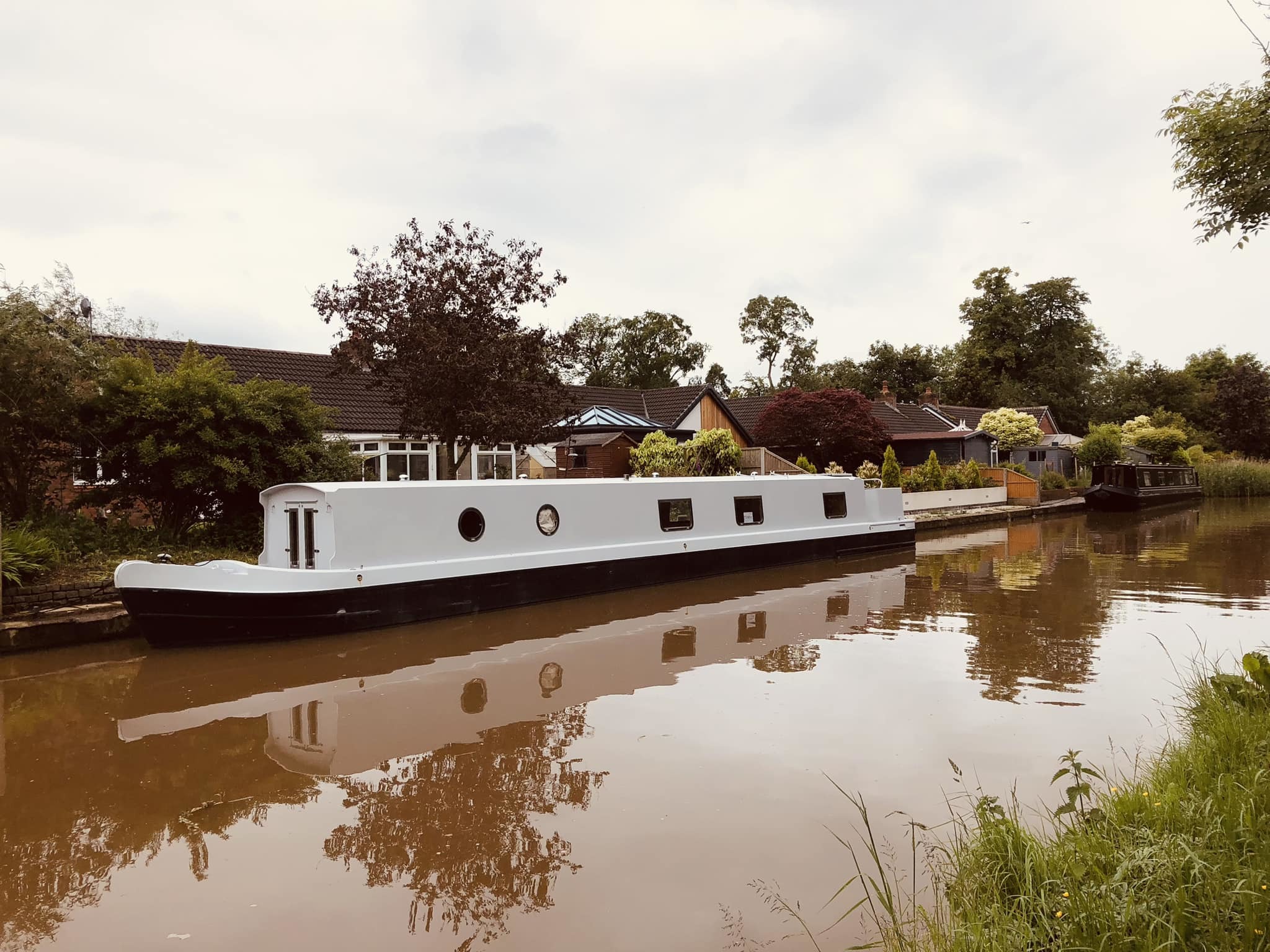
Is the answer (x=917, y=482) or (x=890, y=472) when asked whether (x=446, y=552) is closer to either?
(x=890, y=472)

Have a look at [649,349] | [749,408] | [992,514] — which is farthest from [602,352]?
[992,514]

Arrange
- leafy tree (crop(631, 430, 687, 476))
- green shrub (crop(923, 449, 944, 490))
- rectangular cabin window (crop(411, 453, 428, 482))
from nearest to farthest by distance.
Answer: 1. rectangular cabin window (crop(411, 453, 428, 482))
2. leafy tree (crop(631, 430, 687, 476))
3. green shrub (crop(923, 449, 944, 490))

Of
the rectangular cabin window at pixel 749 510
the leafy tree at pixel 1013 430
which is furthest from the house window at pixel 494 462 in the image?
the leafy tree at pixel 1013 430

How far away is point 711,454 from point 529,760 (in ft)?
50.6

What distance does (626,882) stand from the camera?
3.77 metres

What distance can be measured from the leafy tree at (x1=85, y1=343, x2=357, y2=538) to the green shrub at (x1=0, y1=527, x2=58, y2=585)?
5.00ft

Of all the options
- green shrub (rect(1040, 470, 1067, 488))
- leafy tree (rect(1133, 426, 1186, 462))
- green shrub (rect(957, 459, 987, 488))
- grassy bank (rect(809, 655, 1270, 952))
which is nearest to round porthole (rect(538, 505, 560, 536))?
grassy bank (rect(809, 655, 1270, 952))

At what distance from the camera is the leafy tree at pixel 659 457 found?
1980cm

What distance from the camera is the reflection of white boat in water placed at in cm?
587

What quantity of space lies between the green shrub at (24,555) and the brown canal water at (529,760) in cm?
94

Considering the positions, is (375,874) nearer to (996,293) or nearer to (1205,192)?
(1205,192)

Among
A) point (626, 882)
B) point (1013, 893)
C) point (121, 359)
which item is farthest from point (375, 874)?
point (121, 359)

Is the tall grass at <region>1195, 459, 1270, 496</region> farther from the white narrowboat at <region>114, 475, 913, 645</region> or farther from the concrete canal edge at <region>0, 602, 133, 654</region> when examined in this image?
the concrete canal edge at <region>0, 602, 133, 654</region>

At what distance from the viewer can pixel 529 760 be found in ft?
17.5
